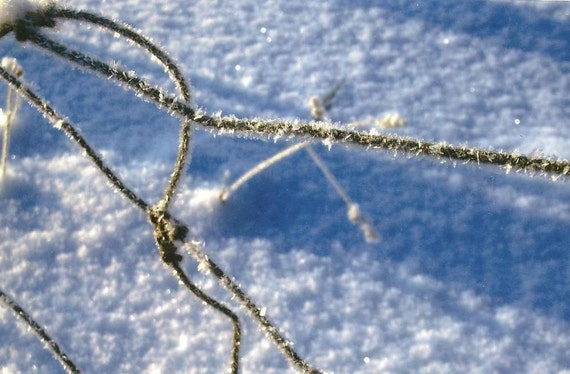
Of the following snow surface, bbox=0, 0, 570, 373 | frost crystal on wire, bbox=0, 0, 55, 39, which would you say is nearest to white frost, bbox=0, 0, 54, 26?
frost crystal on wire, bbox=0, 0, 55, 39

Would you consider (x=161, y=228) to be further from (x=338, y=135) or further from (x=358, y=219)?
(x=358, y=219)

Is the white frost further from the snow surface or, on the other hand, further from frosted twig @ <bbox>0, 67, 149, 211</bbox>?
the snow surface

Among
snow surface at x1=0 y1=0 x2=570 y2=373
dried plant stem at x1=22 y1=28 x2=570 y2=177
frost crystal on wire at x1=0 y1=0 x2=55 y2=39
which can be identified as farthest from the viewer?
snow surface at x1=0 y1=0 x2=570 y2=373

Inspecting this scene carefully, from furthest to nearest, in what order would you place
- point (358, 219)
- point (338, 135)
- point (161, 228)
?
point (358, 219)
point (161, 228)
point (338, 135)

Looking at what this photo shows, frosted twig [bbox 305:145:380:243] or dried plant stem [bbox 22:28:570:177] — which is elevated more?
frosted twig [bbox 305:145:380:243]

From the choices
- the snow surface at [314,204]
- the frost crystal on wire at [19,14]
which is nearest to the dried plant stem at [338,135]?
the frost crystal on wire at [19,14]

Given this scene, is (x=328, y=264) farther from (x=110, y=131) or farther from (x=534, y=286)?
(x=110, y=131)

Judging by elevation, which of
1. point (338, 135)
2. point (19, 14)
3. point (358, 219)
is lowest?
point (338, 135)

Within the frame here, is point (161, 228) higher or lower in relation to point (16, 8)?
lower

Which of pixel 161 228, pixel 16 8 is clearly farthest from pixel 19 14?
pixel 161 228

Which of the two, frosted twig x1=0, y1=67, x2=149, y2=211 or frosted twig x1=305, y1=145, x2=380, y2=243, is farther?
frosted twig x1=305, y1=145, x2=380, y2=243
